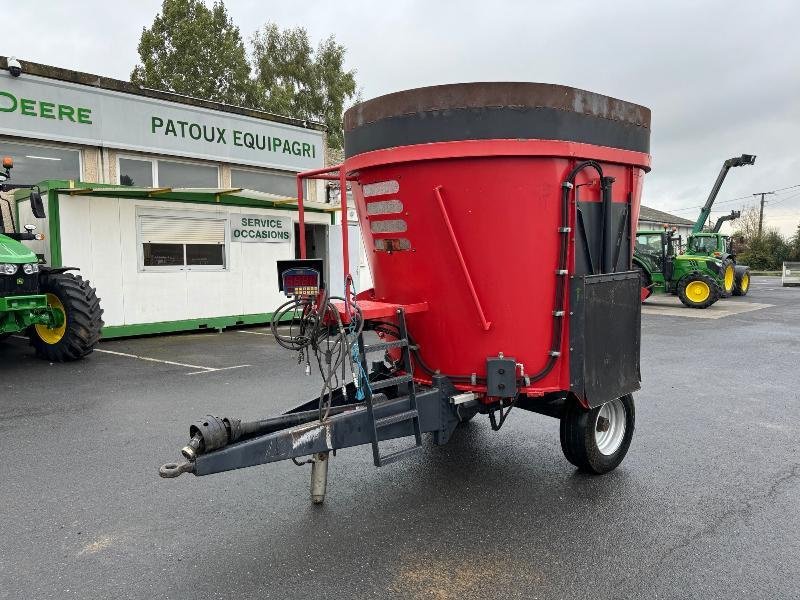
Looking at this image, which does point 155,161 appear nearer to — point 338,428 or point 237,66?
point 338,428

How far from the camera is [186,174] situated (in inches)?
591

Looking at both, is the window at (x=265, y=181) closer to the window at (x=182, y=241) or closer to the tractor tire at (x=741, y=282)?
the window at (x=182, y=241)

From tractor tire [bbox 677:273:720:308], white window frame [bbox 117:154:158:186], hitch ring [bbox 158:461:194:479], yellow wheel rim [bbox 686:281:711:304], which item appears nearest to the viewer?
hitch ring [bbox 158:461:194:479]

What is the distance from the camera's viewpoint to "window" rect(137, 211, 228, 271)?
1119cm

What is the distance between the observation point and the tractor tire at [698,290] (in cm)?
1761

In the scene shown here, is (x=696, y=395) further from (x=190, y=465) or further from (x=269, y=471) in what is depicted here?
(x=190, y=465)

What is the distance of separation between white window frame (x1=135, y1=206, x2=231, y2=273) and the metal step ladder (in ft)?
28.7

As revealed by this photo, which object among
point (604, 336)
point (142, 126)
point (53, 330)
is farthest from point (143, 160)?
point (604, 336)

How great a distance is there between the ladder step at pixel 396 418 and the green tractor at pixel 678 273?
15.8m

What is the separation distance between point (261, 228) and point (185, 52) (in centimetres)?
1931

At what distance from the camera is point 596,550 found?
319cm

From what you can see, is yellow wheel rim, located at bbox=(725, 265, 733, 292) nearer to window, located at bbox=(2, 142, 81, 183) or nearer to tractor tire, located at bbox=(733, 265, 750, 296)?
tractor tire, located at bbox=(733, 265, 750, 296)

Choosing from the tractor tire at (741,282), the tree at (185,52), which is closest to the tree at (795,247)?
the tractor tire at (741,282)

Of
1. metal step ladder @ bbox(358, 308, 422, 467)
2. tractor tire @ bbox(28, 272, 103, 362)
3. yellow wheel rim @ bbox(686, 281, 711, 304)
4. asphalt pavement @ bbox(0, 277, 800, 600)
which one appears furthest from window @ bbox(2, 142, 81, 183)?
yellow wheel rim @ bbox(686, 281, 711, 304)
